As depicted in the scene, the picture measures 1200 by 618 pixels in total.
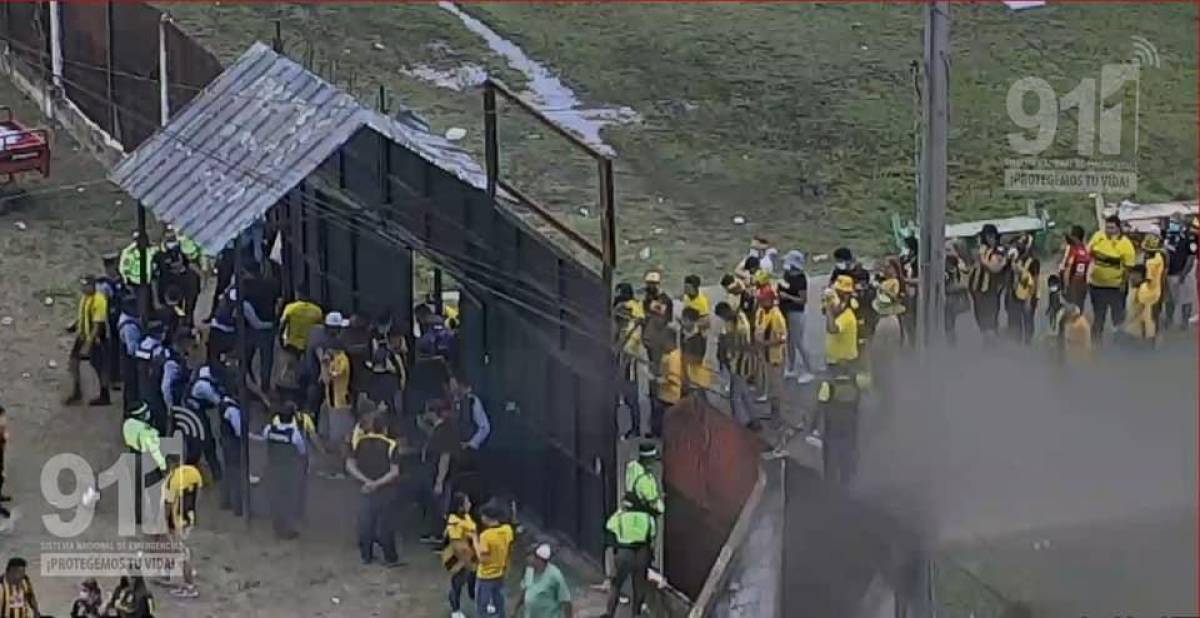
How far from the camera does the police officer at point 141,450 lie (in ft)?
51.4

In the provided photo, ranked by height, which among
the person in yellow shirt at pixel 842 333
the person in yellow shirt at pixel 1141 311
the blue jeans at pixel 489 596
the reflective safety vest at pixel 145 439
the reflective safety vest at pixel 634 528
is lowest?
the blue jeans at pixel 489 596

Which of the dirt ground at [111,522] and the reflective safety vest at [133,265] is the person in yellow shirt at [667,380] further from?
the reflective safety vest at [133,265]

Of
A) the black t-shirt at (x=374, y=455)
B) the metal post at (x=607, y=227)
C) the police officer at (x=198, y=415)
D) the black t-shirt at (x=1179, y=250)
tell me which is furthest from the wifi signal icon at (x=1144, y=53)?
the police officer at (x=198, y=415)

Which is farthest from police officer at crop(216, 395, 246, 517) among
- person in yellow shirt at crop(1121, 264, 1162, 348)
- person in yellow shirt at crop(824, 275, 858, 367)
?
person in yellow shirt at crop(1121, 264, 1162, 348)

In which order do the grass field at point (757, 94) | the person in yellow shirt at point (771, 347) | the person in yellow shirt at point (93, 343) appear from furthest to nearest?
the grass field at point (757, 94)
the person in yellow shirt at point (93, 343)
the person in yellow shirt at point (771, 347)

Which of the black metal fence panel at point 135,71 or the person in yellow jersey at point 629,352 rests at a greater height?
the black metal fence panel at point 135,71

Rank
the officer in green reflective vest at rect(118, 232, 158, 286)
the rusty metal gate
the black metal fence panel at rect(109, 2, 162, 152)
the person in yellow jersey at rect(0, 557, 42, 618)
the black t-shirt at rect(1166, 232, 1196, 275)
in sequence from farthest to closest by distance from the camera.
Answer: the black metal fence panel at rect(109, 2, 162, 152) → the black t-shirt at rect(1166, 232, 1196, 275) → the officer in green reflective vest at rect(118, 232, 158, 286) → the rusty metal gate → the person in yellow jersey at rect(0, 557, 42, 618)

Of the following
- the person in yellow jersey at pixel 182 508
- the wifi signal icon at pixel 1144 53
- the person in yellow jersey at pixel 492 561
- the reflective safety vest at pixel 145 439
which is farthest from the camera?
the wifi signal icon at pixel 1144 53

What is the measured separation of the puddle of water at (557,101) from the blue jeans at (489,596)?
407 inches

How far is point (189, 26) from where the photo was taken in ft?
88.7

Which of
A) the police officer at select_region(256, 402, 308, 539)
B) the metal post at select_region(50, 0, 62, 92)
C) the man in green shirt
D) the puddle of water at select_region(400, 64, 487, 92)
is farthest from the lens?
the puddle of water at select_region(400, 64, 487, 92)

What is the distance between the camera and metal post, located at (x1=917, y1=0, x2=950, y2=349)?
39.3 ft

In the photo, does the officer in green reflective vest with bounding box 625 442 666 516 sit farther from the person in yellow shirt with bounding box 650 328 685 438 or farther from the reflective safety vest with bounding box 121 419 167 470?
the reflective safety vest with bounding box 121 419 167 470

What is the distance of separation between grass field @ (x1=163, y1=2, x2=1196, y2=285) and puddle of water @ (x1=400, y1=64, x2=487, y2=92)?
0.18 m
